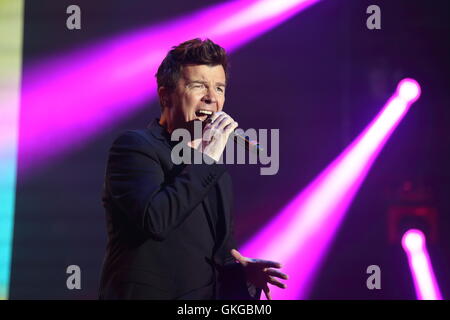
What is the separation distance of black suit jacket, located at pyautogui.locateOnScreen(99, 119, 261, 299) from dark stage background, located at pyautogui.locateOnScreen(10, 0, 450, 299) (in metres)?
2.00

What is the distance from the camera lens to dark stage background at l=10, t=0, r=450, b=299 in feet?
11.0

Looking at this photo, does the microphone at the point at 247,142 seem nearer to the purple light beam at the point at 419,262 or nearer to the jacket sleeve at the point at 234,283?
the jacket sleeve at the point at 234,283

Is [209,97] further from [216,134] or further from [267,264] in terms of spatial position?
[267,264]

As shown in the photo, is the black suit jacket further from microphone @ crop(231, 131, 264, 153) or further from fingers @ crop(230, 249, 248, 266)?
microphone @ crop(231, 131, 264, 153)

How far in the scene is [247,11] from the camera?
11.3 ft

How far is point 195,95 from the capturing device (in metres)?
1.57

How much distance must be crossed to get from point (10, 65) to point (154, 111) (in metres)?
0.92

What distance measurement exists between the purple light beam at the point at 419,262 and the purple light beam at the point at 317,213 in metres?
0.46

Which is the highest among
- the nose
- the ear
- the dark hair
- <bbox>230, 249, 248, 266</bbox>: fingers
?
the dark hair

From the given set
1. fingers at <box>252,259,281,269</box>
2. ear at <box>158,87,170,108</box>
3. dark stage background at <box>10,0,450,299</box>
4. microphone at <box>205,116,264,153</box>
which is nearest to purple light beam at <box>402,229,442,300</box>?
dark stage background at <box>10,0,450,299</box>

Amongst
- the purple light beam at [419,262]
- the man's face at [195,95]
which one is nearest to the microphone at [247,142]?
the man's face at [195,95]
